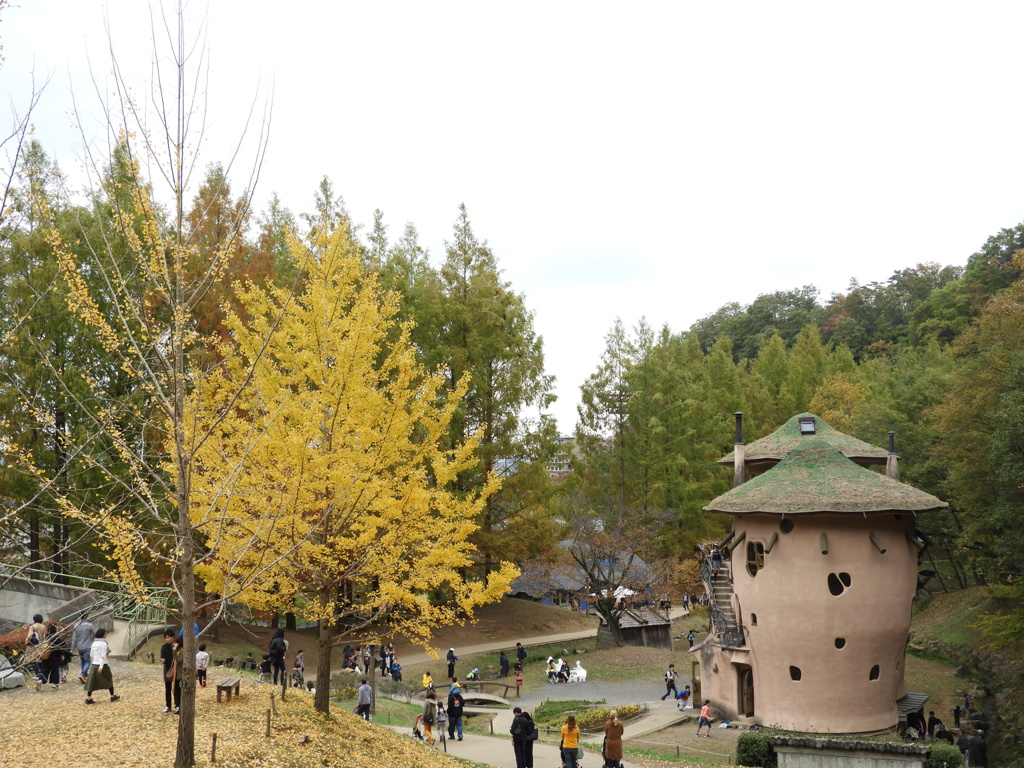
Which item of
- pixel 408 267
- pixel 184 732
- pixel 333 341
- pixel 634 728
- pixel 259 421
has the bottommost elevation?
pixel 634 728

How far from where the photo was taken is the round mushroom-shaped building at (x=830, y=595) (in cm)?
2095

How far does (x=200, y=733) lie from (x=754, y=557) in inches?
647

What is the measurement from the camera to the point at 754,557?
23125mm

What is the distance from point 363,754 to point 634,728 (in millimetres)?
11619

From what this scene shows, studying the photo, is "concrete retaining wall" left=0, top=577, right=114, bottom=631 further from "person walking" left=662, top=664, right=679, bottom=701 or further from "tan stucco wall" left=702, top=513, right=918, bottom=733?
"tan stucco wall" left=702, top=513, right=918, bottom=733

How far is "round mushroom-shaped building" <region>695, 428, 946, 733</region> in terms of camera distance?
68.7 ft

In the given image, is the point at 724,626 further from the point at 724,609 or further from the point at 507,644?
the point at 507,644

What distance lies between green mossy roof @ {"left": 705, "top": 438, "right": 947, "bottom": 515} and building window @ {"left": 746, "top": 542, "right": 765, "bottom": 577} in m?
1.61

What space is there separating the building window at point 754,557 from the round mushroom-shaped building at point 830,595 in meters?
0.44

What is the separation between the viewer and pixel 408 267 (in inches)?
1364

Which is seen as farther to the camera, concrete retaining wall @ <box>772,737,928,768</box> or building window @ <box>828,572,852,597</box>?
building window @ <box>828,572,852,597</box>

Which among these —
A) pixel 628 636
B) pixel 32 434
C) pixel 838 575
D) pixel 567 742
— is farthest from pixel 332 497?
pixel 628 636

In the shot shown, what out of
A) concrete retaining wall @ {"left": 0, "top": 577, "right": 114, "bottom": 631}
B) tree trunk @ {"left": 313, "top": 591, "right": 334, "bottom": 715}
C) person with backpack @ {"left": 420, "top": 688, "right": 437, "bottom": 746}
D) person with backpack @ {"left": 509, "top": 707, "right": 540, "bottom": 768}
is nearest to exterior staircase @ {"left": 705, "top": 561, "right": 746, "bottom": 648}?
person with backpack @ {"left": 420, "top": 688, "right": 437, "bottom": 746}

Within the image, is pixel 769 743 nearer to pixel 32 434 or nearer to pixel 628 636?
pixel 628 636
